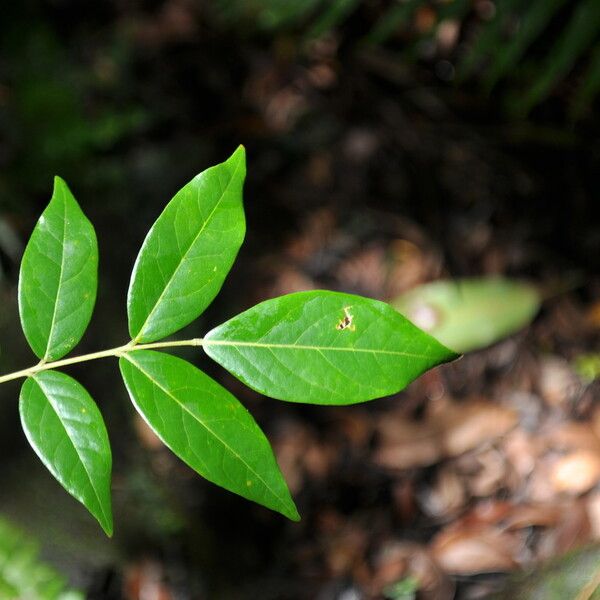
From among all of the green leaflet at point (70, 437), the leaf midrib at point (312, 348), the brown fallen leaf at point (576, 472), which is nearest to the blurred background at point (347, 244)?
the brown fallen leaf at point (576, 472)

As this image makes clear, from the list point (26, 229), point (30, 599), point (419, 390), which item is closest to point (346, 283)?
point (419, 390)

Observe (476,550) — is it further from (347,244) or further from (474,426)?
(347,244)

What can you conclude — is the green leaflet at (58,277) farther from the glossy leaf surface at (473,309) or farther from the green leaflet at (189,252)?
the glossy leaf surface at (473,309)

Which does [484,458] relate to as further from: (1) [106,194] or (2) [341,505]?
(1) [106,194]

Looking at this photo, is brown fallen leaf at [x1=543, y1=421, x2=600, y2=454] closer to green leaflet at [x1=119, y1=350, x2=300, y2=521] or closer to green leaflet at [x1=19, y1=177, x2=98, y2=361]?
green leaflet at [x1=119, y1=350, x2=300, y2=521]

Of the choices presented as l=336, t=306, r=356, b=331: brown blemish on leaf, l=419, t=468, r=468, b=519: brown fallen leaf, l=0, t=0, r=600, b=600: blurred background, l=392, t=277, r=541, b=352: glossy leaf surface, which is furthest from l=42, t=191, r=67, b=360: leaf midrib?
l=419, t=468, r=468, b=519: brown fallen leaf

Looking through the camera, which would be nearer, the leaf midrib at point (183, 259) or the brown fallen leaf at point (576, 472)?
the leaf midrib at point (183, 259)

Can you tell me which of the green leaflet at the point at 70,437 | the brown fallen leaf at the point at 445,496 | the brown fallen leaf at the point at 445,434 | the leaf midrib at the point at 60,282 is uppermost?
the leaf midrib at the point at 60,282
